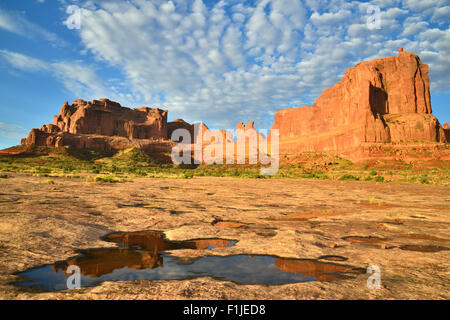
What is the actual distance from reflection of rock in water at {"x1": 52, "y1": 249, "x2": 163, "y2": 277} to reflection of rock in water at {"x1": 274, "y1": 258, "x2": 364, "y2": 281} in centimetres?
174

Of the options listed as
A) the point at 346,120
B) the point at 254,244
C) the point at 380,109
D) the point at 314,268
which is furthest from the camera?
the point at 346,120

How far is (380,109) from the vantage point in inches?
3187

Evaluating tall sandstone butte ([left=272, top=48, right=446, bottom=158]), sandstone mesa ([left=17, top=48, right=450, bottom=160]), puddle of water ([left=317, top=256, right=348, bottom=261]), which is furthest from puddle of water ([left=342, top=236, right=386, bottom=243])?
tall sandstone butte ([left=272, top=48, right=446, bottom=158])

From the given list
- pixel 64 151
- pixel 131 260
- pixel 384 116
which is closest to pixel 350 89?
pixel 384 116

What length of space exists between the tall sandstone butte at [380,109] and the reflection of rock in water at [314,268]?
229ft

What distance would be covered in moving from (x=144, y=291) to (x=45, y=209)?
573 cm

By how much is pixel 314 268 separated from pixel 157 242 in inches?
107

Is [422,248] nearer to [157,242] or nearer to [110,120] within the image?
[157,242]

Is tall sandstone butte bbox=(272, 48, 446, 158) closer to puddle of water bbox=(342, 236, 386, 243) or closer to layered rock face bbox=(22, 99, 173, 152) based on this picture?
layered rock face bbox=(22, 99, 173, 152)

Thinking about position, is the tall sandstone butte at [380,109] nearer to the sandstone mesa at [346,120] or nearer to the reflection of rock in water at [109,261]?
the sandstone mesa at [346,120]

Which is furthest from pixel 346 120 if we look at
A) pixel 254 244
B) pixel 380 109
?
pixel 254 244

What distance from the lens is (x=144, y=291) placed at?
2.54 metres

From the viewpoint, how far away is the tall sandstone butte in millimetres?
71375

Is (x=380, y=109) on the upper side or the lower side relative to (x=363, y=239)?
upper
